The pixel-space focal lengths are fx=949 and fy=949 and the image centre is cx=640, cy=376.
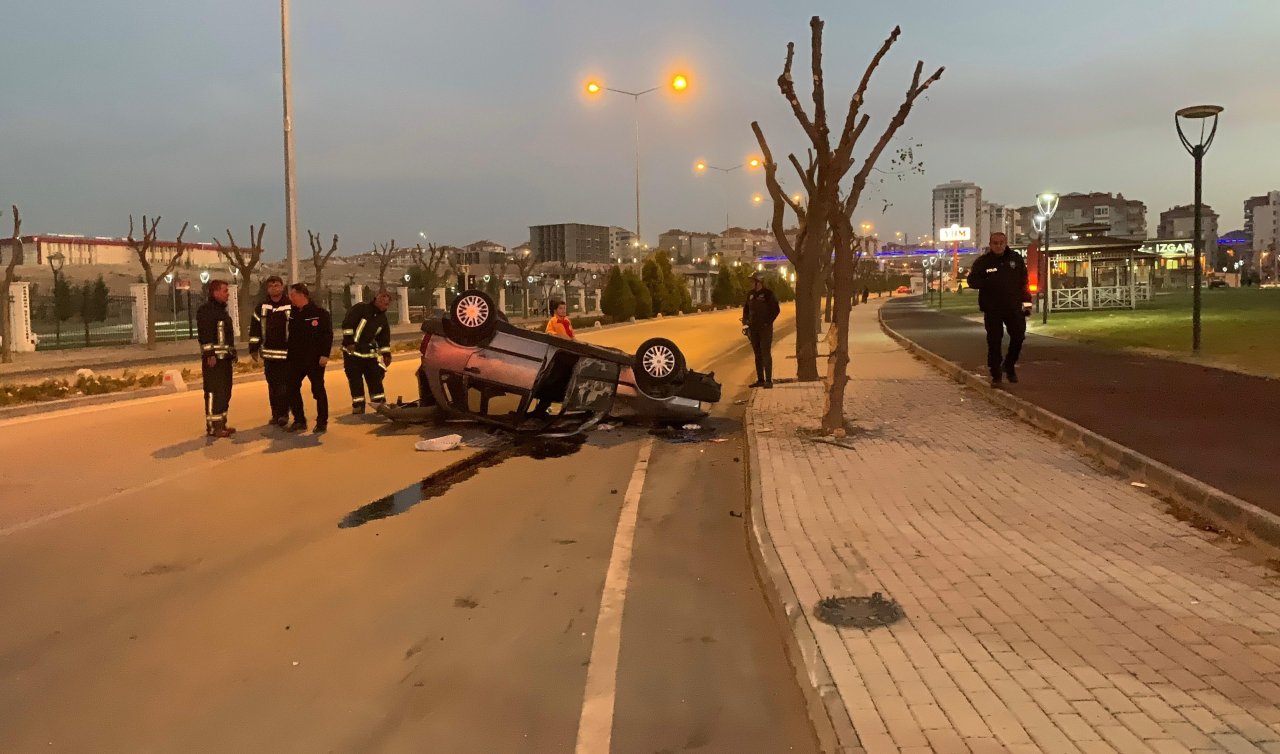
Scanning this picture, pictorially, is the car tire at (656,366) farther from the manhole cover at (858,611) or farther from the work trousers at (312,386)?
the manhole cover at (858,611)

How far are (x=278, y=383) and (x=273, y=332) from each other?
29.4 inches

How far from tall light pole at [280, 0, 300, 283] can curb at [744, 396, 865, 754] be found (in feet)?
53.2

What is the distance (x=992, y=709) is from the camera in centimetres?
376

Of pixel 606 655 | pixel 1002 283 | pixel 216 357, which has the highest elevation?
pixel 1002 283

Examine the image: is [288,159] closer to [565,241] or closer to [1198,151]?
[1198,151]

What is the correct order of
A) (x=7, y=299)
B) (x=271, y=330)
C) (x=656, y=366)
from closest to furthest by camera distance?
(x=271, y=330) → (x=656, y=366) → (x=7, y=299)

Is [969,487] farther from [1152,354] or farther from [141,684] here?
[1152,354]

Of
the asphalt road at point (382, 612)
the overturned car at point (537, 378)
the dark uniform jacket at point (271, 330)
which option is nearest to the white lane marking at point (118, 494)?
the asphalt road at point (382, 612)

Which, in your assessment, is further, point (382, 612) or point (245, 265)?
point (245, 265)

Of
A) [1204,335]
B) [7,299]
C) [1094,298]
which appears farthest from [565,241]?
[1204,335]

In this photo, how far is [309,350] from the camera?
11.8 meters

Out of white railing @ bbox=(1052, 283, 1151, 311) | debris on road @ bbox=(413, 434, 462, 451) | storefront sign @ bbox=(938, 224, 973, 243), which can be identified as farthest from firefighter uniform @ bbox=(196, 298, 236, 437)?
storefront sign @ bbox=(938, 224, 973, 243)

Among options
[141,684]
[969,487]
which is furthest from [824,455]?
[141,684]

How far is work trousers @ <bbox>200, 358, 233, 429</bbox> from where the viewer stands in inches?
440
